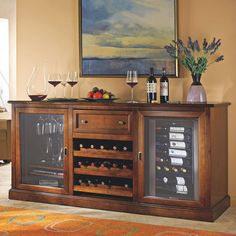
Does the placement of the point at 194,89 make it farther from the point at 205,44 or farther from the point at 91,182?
the point at 91,182

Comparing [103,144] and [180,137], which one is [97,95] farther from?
[180,137]

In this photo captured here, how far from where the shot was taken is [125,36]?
523cm

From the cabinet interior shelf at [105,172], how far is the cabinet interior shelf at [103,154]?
110mm

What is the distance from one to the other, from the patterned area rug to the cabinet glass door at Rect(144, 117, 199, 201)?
0.45 metres

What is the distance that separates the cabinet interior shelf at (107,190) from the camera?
484cm

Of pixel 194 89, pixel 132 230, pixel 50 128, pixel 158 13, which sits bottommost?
pixel 132 230

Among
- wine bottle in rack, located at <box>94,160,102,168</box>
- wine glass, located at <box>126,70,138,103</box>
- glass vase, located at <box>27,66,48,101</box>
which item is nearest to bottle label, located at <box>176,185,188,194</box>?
wine bottle in rack, located at <box>94,160,102,168</box>

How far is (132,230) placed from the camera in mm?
4215

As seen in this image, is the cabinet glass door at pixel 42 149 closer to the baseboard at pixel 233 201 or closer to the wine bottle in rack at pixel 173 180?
the wine bottle in rack at pixel 173 180

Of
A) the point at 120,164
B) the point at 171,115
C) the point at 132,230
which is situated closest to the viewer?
the point at 132,230

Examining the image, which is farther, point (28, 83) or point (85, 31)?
point (28, 83)

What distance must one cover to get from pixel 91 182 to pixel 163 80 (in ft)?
3.78

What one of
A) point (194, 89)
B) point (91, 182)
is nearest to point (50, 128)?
point (91, 182)

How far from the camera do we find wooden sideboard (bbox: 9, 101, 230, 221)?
454 centimetres
